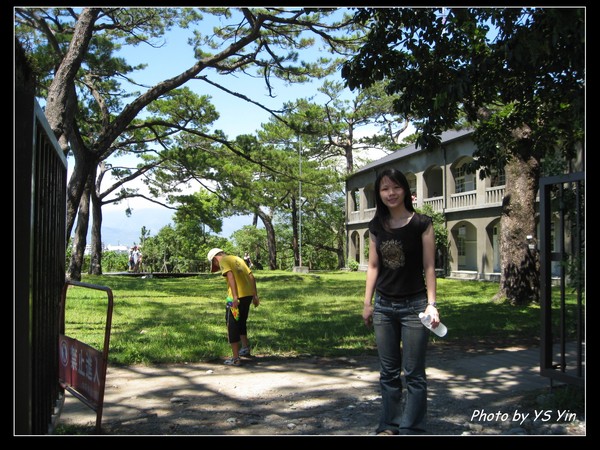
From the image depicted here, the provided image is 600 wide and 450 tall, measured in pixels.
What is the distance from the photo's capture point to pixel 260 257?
48750 mm

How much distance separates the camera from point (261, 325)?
9.93 meters

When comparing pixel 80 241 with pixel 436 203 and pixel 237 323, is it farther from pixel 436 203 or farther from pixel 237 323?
pixel 436 203

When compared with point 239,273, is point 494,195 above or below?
above

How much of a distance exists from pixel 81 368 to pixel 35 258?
4.07ft

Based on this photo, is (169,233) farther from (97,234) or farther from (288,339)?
(288,339)

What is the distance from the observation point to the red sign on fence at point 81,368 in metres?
3.99

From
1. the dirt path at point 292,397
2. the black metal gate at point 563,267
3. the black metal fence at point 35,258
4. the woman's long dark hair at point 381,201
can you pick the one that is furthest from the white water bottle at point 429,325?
the black metal fence at point 35,258

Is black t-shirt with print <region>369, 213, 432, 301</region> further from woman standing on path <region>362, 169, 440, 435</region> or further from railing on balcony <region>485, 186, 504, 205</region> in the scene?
railing on balcony <region>485, 186, 504, 205</region>

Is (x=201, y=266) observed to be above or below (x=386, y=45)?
below

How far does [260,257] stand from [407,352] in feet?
148

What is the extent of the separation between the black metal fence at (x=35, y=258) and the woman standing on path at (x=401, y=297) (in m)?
2.16

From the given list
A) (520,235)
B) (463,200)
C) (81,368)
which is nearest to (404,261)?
(81,368)
